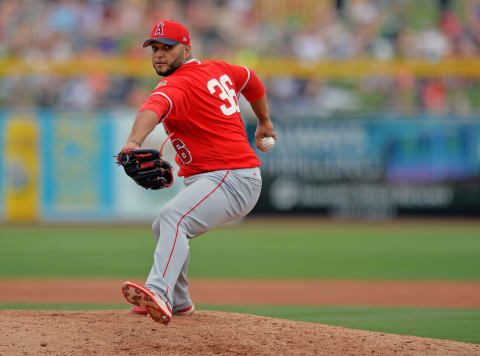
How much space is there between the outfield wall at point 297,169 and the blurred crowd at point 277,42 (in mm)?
403

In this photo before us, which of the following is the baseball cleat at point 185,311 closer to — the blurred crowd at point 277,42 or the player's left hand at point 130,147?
the player's left hand at point 130,147

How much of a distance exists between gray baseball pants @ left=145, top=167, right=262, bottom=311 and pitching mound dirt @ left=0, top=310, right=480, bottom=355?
254mm

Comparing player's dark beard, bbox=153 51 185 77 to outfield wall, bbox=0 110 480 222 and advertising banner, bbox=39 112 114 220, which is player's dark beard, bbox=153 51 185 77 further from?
advertising banner, bbox=39 112 114 220

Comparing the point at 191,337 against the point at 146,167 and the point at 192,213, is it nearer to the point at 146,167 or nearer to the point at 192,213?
the point at 192,213

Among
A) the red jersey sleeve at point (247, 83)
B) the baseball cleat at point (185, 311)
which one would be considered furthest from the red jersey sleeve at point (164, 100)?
the baseball cleat at point (185, 311)

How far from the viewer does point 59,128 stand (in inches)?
589

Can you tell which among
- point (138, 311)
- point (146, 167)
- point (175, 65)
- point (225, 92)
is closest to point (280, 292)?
point (138, 311)

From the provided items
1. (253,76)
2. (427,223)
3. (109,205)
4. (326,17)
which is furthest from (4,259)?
(326,17)

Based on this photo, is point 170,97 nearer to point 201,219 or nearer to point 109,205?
point 201,219

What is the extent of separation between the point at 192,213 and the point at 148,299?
2.08 feet

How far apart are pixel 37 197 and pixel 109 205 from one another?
141cm

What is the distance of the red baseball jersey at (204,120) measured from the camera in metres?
4.52

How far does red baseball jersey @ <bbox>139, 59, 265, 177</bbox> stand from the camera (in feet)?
14.8

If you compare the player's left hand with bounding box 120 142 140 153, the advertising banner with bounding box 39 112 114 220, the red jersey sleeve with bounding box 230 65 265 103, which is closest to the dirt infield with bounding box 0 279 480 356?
the player's left hand with bounding box 120 142 140 153
